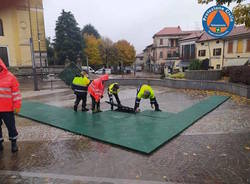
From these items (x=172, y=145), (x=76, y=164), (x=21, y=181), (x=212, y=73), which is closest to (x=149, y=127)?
(x=172, y=145)

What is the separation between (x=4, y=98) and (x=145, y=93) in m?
4.66

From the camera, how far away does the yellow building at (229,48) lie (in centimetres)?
2342

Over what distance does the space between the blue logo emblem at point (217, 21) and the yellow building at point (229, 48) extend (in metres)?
16.6

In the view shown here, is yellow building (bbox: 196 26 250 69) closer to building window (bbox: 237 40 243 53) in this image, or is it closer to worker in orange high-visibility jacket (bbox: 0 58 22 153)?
building window (bbox: 237 40 243 53)

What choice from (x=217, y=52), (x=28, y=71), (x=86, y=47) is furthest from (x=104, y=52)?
(x=217, y=52)

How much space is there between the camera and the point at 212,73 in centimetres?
1445

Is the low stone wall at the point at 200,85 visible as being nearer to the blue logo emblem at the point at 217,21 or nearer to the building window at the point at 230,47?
the blue logo emblem at the point at 217,21

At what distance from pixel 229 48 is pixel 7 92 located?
28.1 m

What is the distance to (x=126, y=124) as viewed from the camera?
602 cm

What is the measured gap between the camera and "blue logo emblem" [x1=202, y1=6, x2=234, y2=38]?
19.3 feet

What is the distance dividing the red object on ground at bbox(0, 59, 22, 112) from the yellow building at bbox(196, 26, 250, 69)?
69.7 ft

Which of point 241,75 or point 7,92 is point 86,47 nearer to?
point 241,75

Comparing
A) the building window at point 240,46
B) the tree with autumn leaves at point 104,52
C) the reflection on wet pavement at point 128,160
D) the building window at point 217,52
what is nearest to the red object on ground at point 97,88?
the reflection on wet pavement at point 128,160

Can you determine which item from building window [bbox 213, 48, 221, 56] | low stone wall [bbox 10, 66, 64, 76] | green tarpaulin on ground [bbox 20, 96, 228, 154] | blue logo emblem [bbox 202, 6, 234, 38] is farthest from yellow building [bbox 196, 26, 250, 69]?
low stone wall [bbox 10, 66, 64, 76]
